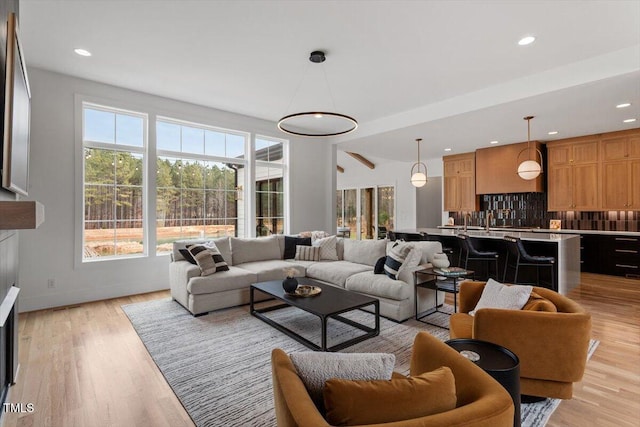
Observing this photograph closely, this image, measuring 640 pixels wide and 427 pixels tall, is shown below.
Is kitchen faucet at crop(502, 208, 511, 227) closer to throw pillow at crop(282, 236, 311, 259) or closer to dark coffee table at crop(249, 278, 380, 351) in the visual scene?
throw pillow at crop(282, 236, 311, 259)

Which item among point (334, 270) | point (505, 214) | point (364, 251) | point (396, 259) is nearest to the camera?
point (396, 259)

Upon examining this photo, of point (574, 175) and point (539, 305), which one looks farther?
point (574, 175)

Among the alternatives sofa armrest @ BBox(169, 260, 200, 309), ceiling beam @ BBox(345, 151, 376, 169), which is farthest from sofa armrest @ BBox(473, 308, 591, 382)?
ceiling beam @ BBox(345, 151, 376, 169)

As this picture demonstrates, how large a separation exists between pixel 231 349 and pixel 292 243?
262 cm

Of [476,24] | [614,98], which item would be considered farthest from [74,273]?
[614,98]

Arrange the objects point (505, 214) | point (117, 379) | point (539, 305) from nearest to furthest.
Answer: point (539, 305) < point (117, 379) < point (505, 214)

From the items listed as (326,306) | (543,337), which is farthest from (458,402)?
(326,306)

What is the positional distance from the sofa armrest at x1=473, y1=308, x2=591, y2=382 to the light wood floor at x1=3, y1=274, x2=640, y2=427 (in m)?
0.30

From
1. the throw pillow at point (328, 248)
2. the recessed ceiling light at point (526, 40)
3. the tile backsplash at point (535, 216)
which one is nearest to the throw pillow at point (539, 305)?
the recessed ceiling light at point (526, 40)

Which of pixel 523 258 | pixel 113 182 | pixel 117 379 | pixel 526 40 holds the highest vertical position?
pixel 526 40

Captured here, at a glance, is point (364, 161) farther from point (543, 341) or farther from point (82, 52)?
point (543, 341)

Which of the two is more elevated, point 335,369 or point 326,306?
point 335,369

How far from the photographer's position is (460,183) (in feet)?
27.9

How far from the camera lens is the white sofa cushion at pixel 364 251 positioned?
4688 mm
